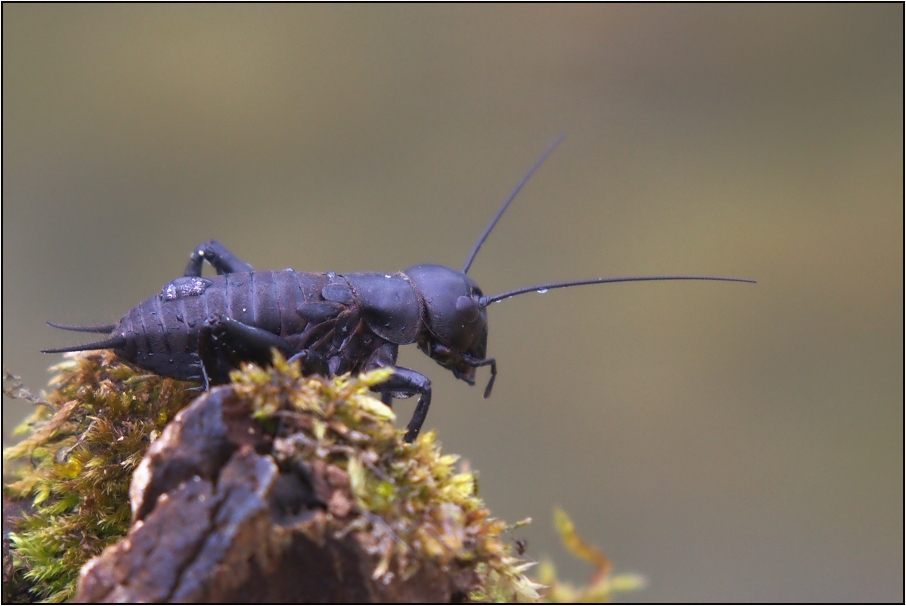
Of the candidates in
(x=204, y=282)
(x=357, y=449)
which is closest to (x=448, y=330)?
(x=204, y=282)

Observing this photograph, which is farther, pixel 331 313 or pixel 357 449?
pixel 331 313

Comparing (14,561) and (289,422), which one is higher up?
(289,422)

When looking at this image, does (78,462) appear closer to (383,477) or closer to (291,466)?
(291,466)

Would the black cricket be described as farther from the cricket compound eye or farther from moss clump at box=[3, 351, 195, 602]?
moss clump at box=[3, 351, 195, 602]

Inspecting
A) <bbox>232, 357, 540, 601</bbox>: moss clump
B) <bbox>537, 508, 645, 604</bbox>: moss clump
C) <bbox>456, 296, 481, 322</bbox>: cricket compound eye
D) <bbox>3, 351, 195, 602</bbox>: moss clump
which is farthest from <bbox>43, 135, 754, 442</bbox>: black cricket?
<bbox>232, 357, 540, 601</bbox>: moss clump

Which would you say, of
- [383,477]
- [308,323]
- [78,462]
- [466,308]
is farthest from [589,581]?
[78,462]

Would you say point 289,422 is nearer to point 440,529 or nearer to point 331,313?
point 440,529
